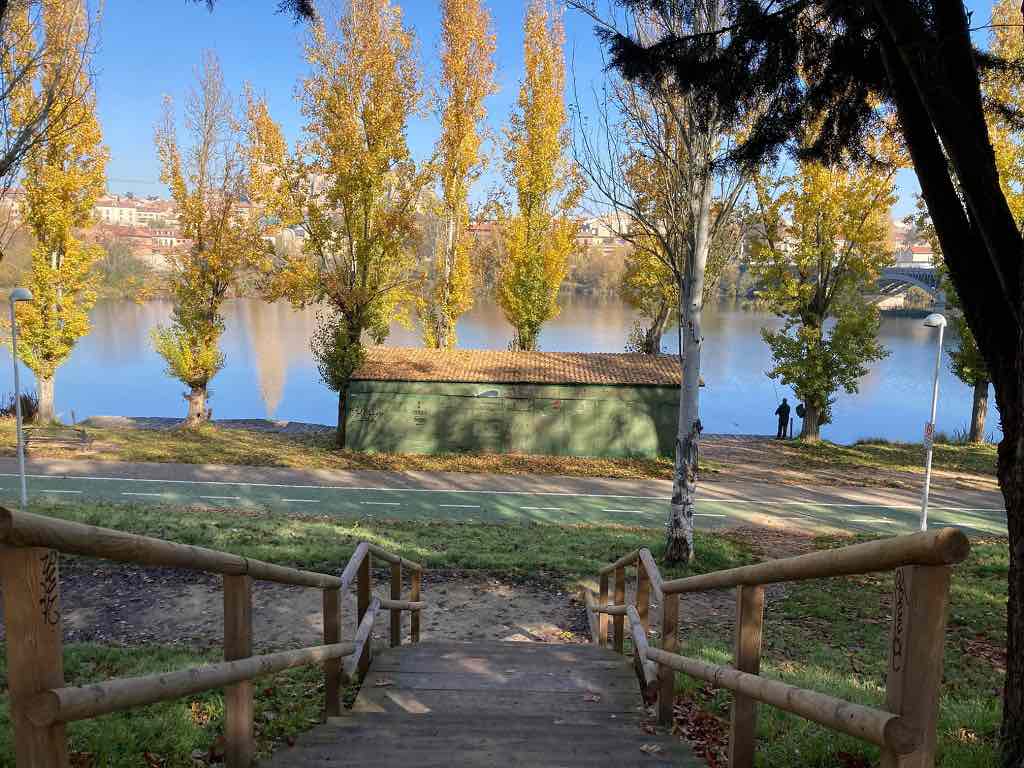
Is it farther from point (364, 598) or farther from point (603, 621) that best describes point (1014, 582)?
point (603, 621)

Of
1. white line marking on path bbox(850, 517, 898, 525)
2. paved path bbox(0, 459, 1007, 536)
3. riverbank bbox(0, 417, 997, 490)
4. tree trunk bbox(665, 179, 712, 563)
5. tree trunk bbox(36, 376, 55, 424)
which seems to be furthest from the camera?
tree trunk bbox(36, 376, 55, 424)

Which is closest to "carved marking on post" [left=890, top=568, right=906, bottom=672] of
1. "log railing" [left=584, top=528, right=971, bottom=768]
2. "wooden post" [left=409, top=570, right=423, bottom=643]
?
"log railing" [left=584, top=528, right=971, bottom=768]

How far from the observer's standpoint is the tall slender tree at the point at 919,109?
3744 millimetres

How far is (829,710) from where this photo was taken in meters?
2.21

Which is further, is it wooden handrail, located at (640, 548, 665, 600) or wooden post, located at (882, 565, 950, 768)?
wooden handrail, located at (640, 548, 665, 600)

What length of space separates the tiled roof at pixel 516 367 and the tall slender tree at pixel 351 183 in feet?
3.66

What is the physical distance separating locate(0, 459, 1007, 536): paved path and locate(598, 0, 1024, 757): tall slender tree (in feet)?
35.3

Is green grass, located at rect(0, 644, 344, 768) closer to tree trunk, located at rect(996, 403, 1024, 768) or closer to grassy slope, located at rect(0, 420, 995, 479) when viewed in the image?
tree trunk, located at rect(996, 403, 1024, 768)

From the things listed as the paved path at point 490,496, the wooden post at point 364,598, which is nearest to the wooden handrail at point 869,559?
the wooden post at point 364,598

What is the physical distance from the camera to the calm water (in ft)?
126

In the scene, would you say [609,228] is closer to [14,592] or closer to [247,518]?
[247,518]

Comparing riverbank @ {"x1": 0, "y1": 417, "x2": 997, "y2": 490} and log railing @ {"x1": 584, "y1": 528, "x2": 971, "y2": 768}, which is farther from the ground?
log railing @ {"x1": 584, "y1": 528, "x2": 971, "y2": 768}

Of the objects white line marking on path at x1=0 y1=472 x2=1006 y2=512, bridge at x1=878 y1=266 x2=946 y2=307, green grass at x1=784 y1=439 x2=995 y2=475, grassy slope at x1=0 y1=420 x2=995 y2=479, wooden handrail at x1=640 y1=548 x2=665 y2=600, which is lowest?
white line marking on path at x1=0 y1=472 x2=1006 y2=512

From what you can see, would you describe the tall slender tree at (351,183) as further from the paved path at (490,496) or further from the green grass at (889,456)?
the green grass at (889,456)
